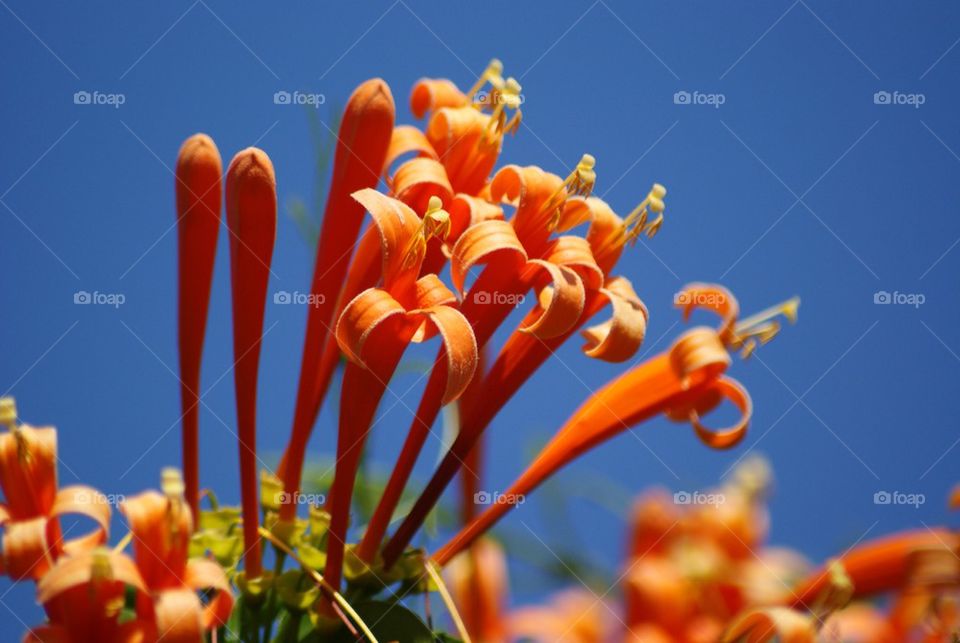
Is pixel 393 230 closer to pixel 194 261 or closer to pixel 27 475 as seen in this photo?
pixel 194 261

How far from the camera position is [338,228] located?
1216 mm

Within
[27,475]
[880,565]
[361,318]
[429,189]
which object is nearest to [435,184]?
[429,189]

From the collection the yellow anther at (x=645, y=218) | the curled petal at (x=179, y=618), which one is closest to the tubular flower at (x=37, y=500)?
the curled petal at (x=179, y=618)

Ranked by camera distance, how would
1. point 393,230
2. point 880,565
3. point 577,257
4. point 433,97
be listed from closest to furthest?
1. point 393,230
2. point 577,257
3. point 880,565
4. point 433,97

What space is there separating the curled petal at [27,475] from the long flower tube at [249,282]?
0.18 m

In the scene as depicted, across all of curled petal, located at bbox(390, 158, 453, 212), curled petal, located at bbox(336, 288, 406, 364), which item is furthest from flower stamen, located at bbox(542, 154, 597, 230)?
curled petal, located at bbox(336, 288, 406, 364)

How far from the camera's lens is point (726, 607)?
109 centimetres

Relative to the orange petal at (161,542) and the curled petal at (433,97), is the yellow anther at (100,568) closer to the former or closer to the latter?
the orange petal at (161,542)

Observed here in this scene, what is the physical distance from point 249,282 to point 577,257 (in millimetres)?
305

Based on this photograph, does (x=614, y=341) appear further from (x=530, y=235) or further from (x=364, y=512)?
(x=364, y=512)

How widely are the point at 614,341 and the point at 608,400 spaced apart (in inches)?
5.5

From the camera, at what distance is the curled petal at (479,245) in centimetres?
104

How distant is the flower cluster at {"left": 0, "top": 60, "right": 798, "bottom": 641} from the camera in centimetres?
97

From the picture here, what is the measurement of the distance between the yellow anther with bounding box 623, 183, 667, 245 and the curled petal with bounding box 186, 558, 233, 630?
515mm
